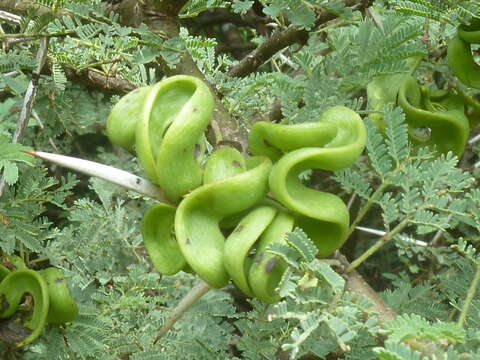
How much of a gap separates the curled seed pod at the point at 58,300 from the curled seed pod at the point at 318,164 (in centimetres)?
77

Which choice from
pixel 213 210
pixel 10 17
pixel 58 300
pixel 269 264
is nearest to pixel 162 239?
pixel 213 210

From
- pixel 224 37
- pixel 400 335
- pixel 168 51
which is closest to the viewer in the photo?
pixel 400 335

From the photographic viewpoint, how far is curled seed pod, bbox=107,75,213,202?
1.30 metres

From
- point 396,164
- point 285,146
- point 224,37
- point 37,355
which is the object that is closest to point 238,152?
point 285,146

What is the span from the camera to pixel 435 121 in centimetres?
168

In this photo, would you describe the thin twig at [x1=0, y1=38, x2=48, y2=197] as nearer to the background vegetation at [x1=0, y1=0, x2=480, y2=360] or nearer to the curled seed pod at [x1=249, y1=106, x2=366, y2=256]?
the background vegetation at [x1=0, y1=0, x2=480, y2=360]

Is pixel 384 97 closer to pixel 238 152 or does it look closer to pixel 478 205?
pixel 478 205

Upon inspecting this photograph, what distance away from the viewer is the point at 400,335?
3.66 ft

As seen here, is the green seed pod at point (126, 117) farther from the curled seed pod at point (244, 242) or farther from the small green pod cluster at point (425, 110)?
the small green pod cluster at point (425, 110)

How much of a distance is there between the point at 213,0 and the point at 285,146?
0.61m

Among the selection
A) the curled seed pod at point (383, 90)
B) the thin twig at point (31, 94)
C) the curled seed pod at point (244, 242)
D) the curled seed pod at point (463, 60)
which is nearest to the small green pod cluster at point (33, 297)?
the thin twig at point (31, 94)

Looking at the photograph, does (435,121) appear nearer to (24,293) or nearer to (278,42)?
(278,42)

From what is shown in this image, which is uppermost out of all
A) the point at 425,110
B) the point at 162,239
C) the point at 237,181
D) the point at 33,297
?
the point at 237,181

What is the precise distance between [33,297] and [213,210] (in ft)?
2.47
